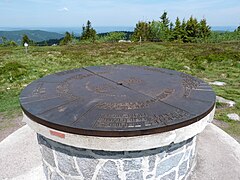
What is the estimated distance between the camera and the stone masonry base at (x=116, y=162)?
279 centimetres

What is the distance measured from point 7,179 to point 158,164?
213cm

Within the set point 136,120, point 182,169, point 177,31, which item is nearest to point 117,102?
point 136,120

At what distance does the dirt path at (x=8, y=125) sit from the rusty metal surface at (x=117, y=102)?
1778 mm

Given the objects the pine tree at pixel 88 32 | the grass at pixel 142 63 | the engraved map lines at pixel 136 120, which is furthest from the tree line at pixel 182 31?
the engraved map lines at pixel 136 120

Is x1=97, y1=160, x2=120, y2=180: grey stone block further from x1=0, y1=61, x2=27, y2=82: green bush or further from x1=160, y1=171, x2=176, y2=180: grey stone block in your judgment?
x1=0, y1=61, x2=27, y2=82: green bush

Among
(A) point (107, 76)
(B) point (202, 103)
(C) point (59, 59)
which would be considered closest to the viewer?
(B) point (202, 103)

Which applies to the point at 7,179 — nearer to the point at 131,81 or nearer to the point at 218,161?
the point at 131,81

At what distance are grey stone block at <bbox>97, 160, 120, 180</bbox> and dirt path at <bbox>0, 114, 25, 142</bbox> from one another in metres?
3.01

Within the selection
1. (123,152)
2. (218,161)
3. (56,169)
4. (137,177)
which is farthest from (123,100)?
(218,161)

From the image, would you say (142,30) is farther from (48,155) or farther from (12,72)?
(48,155)

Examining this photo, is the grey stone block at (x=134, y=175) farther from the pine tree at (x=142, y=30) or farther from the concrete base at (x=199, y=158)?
the pine tree at (x=142, y=30)

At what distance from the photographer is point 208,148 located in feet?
13.7

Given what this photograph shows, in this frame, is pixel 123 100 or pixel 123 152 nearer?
pixel 123 152

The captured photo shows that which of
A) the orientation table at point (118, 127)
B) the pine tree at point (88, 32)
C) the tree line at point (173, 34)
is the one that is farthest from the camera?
the pine tree at point (88, 32)
